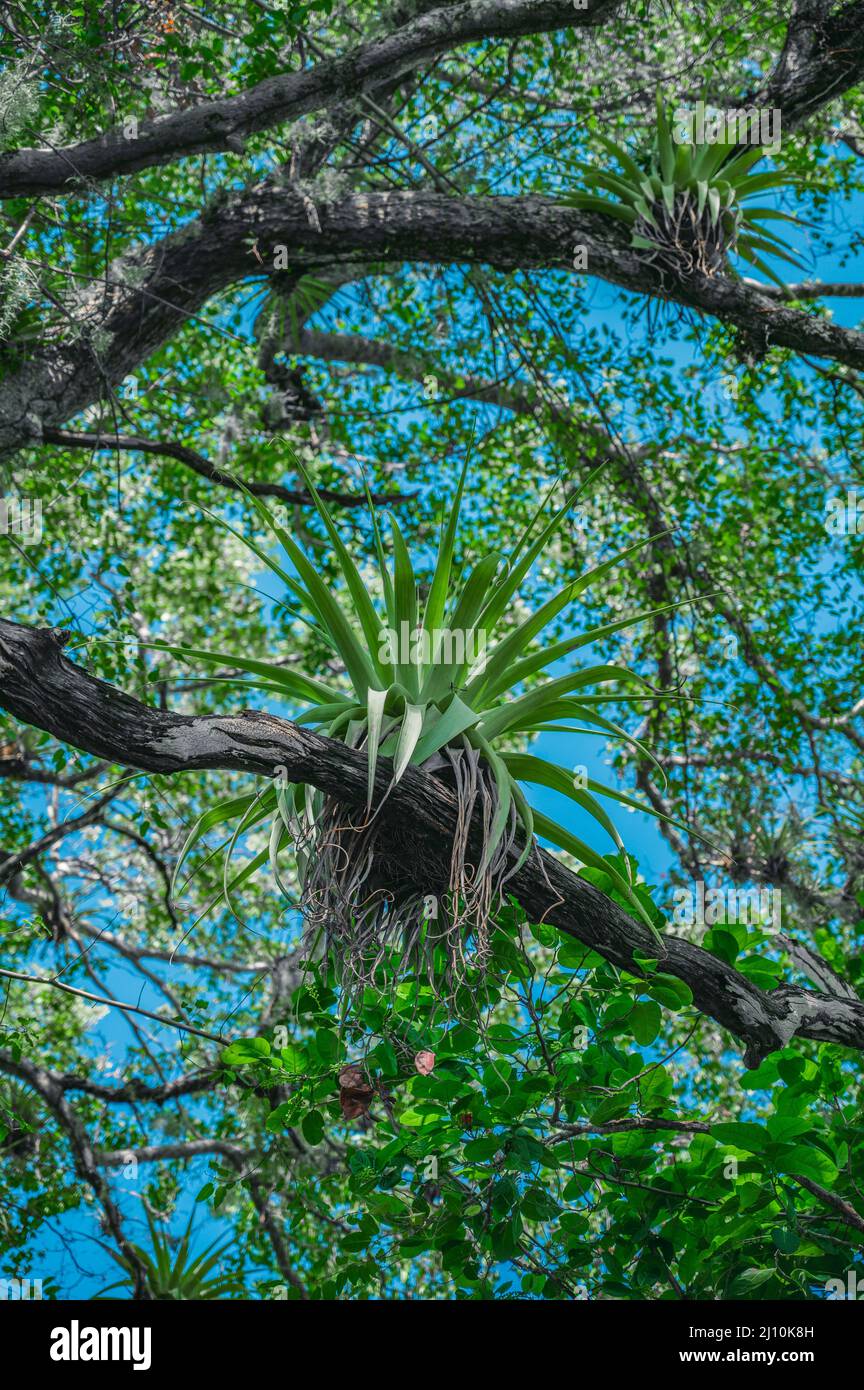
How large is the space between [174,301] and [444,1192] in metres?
3.32

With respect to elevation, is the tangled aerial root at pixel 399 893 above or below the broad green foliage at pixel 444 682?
below

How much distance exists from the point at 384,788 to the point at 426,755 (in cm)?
15

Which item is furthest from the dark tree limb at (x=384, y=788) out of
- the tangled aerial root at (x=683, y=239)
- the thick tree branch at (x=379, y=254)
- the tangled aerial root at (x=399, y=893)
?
the tangled aerial root at (x=683, y=239)

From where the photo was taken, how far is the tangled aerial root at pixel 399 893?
232 cm

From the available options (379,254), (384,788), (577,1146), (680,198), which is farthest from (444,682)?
(680,198)

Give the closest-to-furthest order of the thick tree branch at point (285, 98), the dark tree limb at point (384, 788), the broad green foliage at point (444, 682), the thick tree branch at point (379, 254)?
the dark tree limb at point (384, 788), the broad green foliage at point (444, 682), the thick tree branch at point (285, 98), the thick tree branch at point (379, 254)

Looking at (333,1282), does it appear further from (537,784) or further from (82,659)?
(82,659)

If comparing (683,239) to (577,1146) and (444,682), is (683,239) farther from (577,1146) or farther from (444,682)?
(577,1146)

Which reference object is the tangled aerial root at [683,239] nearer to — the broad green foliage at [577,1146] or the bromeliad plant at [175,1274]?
the broad green foliage at [577,1146]

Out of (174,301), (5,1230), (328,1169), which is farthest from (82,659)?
(328,1169)

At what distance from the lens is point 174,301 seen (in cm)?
447

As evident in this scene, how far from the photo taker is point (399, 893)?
2.50 meters

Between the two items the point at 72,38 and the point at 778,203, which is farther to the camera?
the point at 778,203

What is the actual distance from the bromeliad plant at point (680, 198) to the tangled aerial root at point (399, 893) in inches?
107
